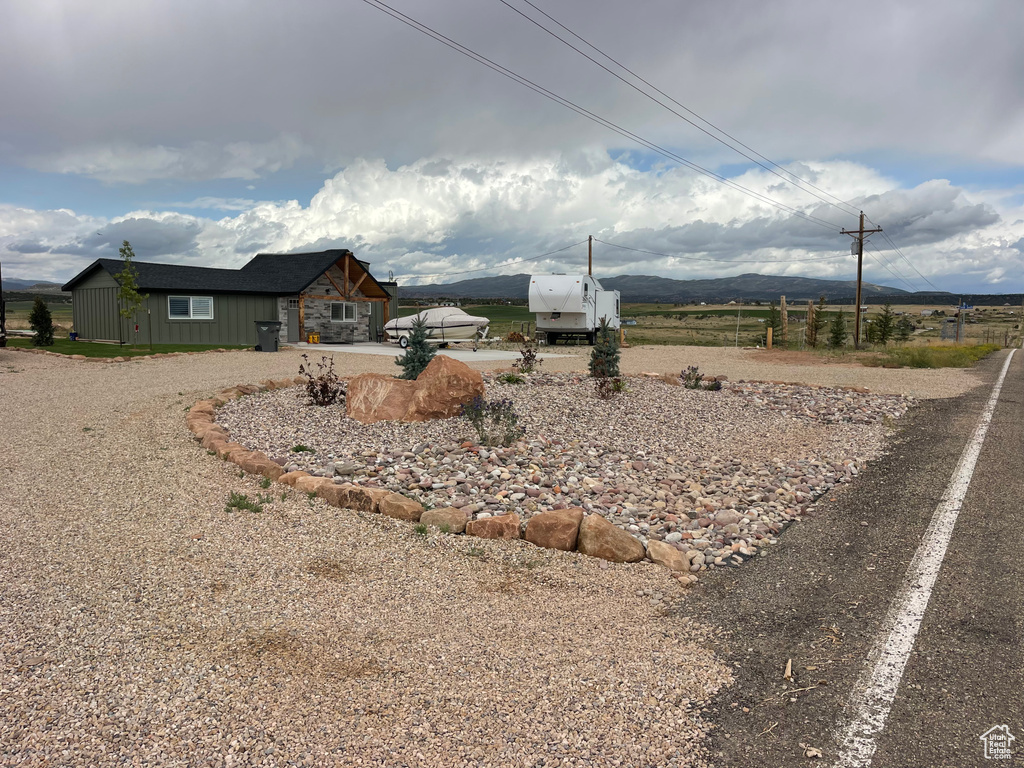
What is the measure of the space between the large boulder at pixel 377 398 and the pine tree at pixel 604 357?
13.1ft

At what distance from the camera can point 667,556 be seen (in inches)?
187

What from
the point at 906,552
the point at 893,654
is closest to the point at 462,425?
the point at 906,552

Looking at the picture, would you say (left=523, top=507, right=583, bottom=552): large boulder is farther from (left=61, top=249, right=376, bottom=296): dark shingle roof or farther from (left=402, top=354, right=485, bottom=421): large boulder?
(left=61, top=249, right=376, bottom=296): dark shingle roof

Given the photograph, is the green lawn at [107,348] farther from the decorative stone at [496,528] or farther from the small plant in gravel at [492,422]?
the decorative stone at [496,528]

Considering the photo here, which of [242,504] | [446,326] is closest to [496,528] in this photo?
[242,504]

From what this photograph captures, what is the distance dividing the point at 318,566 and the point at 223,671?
1373 millimetres

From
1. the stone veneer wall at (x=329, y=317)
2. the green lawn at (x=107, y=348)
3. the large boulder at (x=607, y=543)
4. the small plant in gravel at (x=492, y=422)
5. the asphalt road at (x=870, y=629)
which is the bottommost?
the asphalt road at (x=870, y=629)

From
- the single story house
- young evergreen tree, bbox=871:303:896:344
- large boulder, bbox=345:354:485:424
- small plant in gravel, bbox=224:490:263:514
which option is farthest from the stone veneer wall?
young evergreen tree, bbox=871:303:896:344

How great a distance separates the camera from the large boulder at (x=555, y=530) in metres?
4.95

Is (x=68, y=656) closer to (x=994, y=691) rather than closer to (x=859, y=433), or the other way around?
(x=994, y=691)

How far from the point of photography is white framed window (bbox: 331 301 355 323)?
29.0 m

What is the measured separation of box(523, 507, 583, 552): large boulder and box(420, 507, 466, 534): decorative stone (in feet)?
1.80

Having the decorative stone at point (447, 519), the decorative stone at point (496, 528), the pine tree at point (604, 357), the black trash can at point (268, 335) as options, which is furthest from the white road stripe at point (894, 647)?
the black trash can at point (268, 335)

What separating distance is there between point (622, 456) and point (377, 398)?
342 cm
